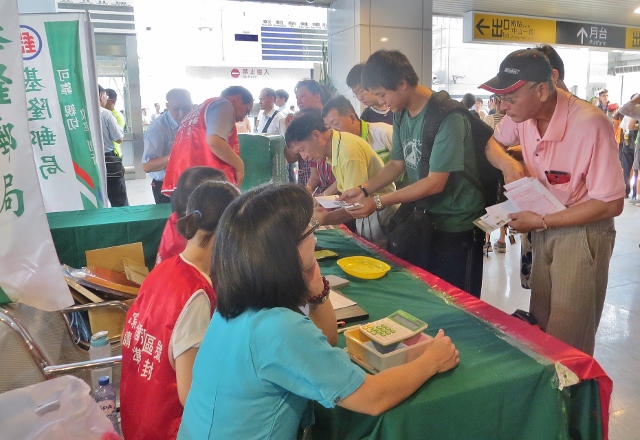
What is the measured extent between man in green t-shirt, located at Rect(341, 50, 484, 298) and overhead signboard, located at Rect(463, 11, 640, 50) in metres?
5.68

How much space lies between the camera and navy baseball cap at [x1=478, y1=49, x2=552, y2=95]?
5.37ft

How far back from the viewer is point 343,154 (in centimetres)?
248

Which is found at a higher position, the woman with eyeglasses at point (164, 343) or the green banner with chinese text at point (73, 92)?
the green banner with chinese text at point (73, 92)

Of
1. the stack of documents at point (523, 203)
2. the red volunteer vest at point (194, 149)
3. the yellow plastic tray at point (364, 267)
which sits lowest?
the yellow plastic tray at point (364, 267)

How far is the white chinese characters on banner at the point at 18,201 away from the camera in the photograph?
1.46 meters

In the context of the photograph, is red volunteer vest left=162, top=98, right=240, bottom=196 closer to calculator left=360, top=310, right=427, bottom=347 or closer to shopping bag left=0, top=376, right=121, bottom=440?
shopping bag left=0, top=376, right=121, bottom=440

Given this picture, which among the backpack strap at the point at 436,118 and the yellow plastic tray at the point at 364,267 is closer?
the yellow plastic tray at the point at 364,267

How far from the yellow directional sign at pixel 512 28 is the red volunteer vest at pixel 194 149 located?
17.6 ft

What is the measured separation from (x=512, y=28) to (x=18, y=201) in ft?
24.5

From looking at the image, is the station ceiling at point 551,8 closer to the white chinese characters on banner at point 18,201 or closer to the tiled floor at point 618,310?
the tiled floor at point 618,310

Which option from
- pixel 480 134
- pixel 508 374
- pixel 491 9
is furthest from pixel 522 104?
pixel 491 9

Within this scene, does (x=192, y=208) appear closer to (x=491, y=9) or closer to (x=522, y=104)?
(x=522, y=104)

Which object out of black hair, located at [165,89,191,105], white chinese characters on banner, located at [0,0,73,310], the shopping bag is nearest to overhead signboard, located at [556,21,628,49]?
black hair, located at [165,89,191,105]

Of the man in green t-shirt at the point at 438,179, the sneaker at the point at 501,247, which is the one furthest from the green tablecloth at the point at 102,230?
the sneaker at the point at 501,247
